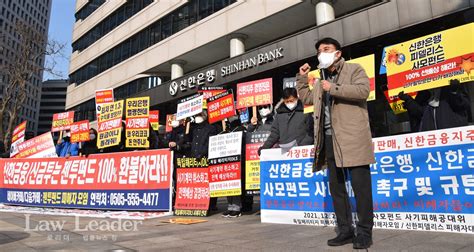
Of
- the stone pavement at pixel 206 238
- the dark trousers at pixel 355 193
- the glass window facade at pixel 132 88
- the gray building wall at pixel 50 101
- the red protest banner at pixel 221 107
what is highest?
the gray building wall at pixel 50 101

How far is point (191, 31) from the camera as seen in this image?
22.8 metres

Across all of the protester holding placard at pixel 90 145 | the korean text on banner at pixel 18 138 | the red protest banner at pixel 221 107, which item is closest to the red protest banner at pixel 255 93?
the red protest banner at pixel 221 107

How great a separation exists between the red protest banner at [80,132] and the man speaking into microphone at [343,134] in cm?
800

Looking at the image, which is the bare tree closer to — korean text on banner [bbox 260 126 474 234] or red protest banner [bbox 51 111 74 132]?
red protest banner [bbox 51 111 74 132]

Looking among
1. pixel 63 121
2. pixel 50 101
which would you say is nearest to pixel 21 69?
pixel 63 121

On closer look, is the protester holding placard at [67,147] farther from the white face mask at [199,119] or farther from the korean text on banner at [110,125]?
the white face mask at [199,119]

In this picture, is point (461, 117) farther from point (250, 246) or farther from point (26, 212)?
point (26, 212)

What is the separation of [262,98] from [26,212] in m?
6.24

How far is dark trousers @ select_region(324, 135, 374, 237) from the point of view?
3244 mm

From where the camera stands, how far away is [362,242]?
319 cm

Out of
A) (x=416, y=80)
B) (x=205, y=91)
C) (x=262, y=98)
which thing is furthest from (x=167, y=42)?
(x=416, y=80)

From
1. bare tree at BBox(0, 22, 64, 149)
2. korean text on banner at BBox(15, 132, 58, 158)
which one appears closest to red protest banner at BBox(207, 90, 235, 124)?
korean text on banner at BBox(15, 132, 58, 158)

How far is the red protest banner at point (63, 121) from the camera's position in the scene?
38.0ft

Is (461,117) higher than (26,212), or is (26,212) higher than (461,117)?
(461,117)
